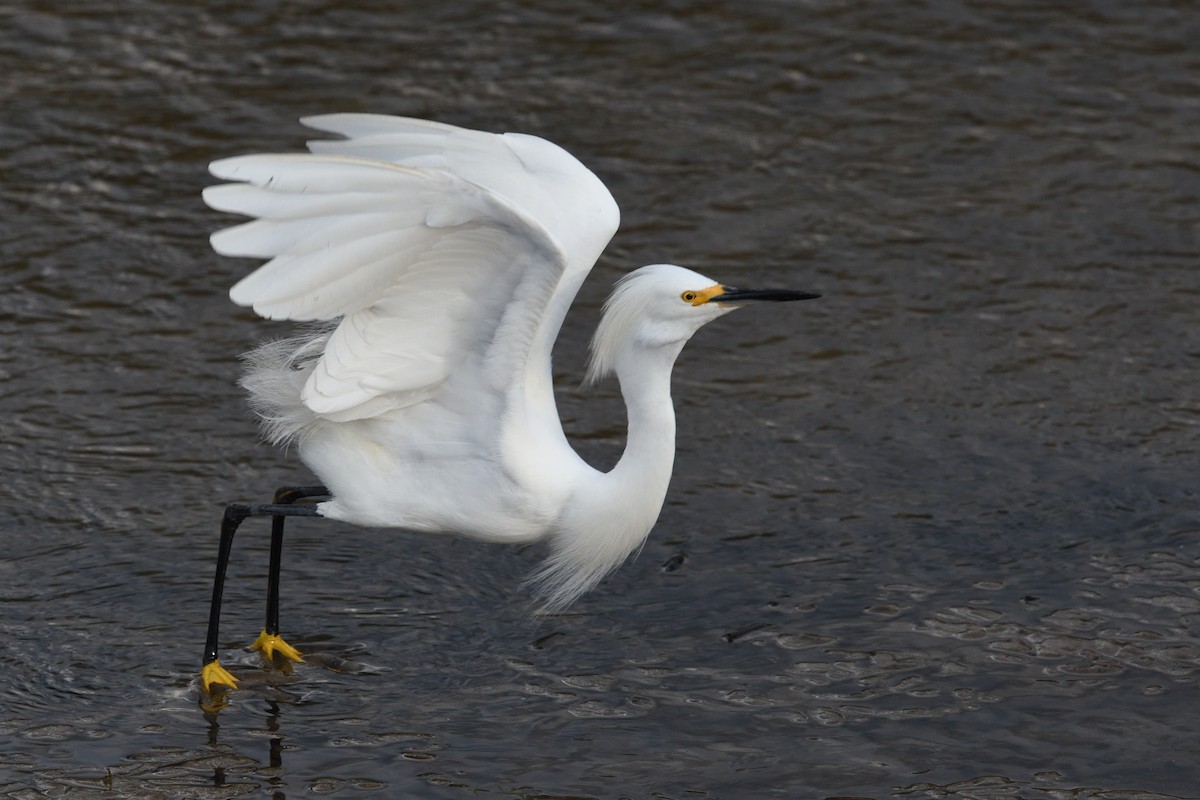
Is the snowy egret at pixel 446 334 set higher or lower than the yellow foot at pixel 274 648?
higher

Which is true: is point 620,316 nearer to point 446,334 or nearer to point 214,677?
point 446,334

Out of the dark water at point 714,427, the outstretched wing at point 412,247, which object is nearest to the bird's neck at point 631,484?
the outstretched wing at point 412,247

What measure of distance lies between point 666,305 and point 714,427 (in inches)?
82.1

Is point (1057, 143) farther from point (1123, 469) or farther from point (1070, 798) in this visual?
point (1070, 798)

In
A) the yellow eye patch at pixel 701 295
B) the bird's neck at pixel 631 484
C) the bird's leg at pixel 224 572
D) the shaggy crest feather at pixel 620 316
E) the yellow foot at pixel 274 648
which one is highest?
the yellow eye patch at pixel 701 295

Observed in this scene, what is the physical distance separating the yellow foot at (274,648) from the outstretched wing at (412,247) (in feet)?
2.89

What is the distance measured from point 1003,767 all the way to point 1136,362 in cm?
289

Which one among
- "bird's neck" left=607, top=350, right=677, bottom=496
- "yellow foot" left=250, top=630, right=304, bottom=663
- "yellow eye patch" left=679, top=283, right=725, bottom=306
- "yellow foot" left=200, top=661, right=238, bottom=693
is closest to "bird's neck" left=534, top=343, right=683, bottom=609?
"bird's neck" left=607, top=350, right=677, bottom=496

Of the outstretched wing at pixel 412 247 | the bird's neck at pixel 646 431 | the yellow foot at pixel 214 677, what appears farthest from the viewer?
the yellow foot at pixel 214 677

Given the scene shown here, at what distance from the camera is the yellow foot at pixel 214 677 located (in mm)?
4984

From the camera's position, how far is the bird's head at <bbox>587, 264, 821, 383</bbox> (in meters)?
4.66

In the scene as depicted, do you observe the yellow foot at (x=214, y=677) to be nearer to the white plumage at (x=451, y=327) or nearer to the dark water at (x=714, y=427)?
the dark water at (x=714, y=427)

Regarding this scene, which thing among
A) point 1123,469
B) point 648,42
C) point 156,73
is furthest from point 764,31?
point 1123,469

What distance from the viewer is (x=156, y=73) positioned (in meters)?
9.18
